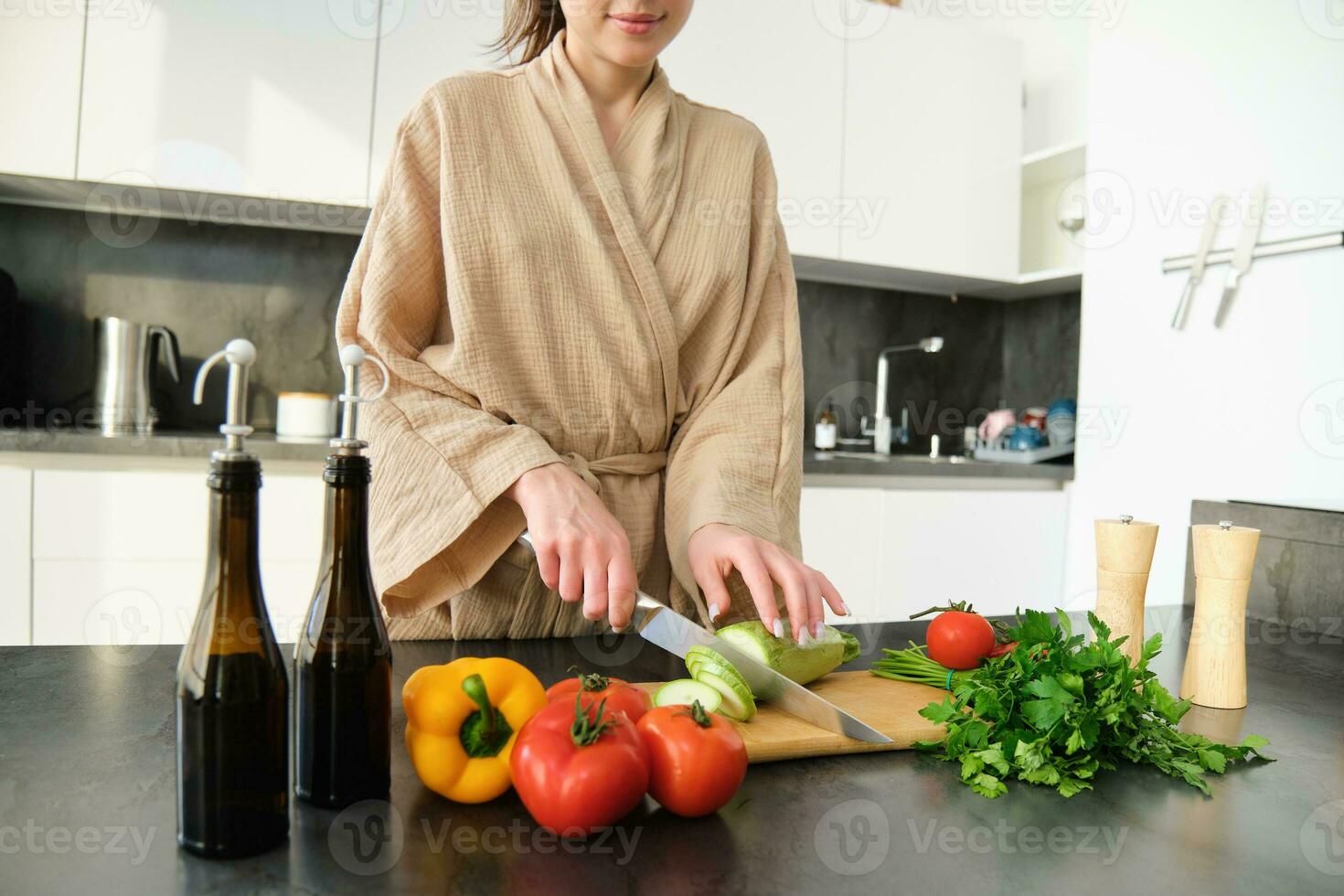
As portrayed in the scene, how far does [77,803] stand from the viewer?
23.2 inches

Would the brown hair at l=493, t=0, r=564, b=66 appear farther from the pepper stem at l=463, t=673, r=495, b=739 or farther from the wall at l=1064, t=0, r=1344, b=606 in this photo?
the wall at l=1064, t=0, r=1344, b=606

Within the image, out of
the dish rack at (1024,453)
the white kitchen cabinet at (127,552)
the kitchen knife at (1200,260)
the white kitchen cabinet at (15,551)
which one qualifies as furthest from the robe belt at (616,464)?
the dish rack at (1024,453)

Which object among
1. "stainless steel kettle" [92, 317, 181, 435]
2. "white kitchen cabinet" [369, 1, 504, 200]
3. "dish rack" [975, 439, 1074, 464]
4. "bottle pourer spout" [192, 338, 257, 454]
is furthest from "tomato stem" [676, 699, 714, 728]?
"dish rack" [975, 439, 1074, 464]

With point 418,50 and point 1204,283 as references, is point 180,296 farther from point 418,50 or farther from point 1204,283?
point 1204,283

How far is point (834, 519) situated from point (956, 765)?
188cm

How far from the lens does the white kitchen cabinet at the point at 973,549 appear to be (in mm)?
2674

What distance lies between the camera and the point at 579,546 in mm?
817

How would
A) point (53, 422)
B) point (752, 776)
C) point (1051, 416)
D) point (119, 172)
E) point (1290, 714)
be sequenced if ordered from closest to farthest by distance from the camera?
point (752, 776) → point (1290, 714) → point (119, 172) → point (53, 422) → point (1051, 416)

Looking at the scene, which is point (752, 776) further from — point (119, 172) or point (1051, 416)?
point (1051, 416)

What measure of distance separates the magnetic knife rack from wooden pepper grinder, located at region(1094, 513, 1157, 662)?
57.9 inches

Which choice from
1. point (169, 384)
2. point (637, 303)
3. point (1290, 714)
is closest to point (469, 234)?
point (637, 303)

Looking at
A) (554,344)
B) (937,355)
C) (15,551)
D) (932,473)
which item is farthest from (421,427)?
(937,355)

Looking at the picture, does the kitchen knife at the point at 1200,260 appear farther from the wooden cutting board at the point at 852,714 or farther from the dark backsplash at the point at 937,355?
the wooden cutting board at the point at 852,714

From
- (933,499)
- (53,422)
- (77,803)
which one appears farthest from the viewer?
(933,499)
